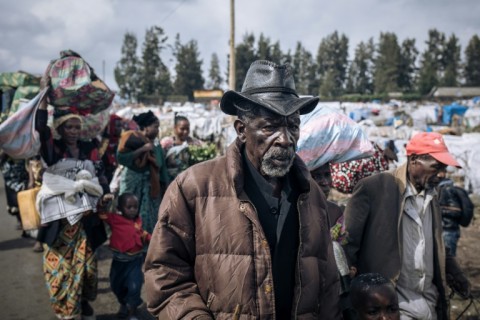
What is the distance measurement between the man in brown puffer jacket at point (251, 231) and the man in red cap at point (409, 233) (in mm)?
Answer: 926

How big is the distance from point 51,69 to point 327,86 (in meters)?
90.9

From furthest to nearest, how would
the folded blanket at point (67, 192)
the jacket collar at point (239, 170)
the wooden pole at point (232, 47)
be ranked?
the wooden pole at point (232, 47) < the folded blanket at point (67, 192) < the jacket collar at point (239, 170)

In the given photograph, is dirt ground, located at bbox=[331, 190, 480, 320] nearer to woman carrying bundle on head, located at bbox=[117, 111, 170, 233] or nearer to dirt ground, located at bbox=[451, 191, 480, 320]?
dirt ground, located at bbox=[451, 191, 480, 320]

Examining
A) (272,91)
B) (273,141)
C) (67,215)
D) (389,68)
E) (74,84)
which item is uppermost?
(389,68)

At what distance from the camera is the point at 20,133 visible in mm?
3480

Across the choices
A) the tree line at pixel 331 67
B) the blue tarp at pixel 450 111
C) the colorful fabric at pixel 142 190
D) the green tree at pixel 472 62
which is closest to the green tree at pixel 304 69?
the tree line at pixel 331 67

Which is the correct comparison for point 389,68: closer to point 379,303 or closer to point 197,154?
point 197,154

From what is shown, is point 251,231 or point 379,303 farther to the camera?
point 379,303

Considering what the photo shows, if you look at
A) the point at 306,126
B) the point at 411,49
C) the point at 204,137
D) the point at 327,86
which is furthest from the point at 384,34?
the point at 306,126

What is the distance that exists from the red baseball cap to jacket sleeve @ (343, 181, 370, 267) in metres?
0.44

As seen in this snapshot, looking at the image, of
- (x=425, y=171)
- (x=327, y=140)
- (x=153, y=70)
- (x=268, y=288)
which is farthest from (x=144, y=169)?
(x=153, y=70)

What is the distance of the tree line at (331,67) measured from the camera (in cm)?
7369

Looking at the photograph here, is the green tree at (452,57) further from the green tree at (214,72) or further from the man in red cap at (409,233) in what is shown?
the man in red cap at (409,233)

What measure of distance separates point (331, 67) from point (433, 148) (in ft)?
337
